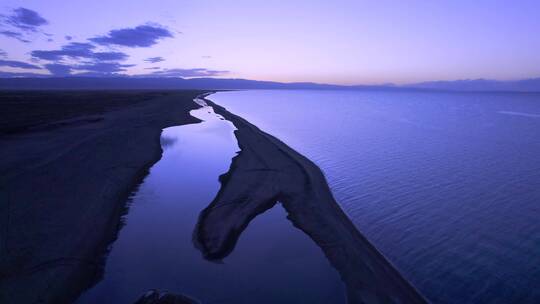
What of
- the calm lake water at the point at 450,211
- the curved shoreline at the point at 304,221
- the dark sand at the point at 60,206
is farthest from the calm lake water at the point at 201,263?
the calm lake water at the point at 450,211

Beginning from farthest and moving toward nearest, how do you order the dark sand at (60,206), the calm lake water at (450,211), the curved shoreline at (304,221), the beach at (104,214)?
1. the calm lake water at (450,211)
2. the curved shoreline at (304,221)
3. the beach at (104,214)
4. the dark sand at (60,206)

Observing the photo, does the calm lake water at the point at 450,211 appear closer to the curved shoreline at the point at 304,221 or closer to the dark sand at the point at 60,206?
the curved shoreline at the point at 304,221

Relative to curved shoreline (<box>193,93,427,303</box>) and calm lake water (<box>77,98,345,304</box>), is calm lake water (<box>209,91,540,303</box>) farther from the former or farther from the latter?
calm lake water (<box>77,98,345,304</box>)

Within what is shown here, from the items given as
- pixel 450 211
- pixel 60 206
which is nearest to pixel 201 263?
pixel 60 206

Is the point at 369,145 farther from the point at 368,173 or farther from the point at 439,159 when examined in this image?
the point at 368,173

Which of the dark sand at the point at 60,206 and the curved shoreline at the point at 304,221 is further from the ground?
the dark sand at the point at 60,206

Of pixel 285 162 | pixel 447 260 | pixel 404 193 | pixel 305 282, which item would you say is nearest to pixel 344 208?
pixel 404 193

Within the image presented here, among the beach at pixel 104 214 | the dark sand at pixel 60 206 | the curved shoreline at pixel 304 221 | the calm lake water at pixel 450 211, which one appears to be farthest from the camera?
the calm lake water at pixel 450 211
